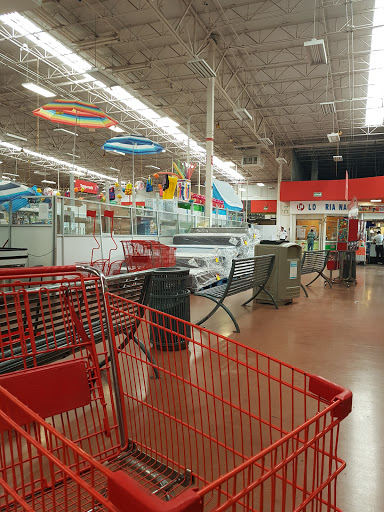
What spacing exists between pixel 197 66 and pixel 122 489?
11.0m

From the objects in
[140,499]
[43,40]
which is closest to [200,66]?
[43,40]

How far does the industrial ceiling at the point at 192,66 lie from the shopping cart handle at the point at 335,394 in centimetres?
608

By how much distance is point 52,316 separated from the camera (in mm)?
2250

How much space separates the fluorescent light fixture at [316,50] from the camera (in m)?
8.45

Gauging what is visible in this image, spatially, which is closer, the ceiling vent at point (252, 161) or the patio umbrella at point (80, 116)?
the patio umbrella at point (80, 116)

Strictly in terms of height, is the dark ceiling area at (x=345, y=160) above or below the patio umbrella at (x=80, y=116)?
above

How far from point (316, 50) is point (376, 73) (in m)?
5.86

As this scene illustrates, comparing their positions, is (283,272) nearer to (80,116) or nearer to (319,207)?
(80,116)

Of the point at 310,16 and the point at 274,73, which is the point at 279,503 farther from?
the point at 274,73

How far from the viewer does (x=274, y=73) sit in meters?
13.8

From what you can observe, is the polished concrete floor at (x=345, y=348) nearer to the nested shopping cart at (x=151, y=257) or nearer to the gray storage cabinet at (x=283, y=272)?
the gray storage cabinet at (x=283, y=272)

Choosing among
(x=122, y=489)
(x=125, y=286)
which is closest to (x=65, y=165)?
(x=125, y=286)

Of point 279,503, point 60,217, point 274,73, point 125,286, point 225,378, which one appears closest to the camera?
point 279,503

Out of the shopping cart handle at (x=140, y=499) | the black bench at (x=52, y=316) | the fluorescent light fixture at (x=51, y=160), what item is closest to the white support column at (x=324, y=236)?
the fluorescent light fixture at (x=51, y=160)
